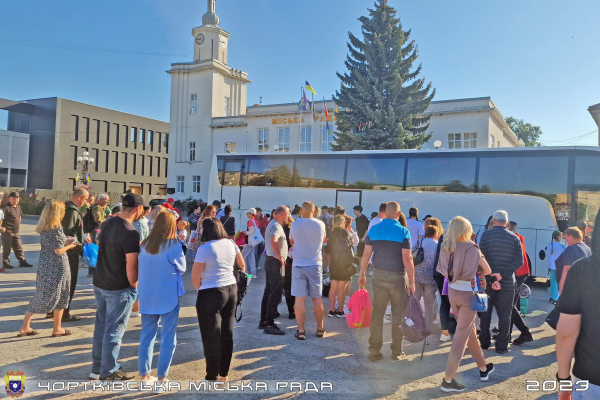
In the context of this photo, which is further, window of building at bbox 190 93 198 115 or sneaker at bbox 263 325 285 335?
window of building at bbox 190 93 198 115

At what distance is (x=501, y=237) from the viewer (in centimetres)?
547

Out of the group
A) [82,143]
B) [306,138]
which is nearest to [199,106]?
[306,138]

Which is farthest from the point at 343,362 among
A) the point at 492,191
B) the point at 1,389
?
the point at 492,191

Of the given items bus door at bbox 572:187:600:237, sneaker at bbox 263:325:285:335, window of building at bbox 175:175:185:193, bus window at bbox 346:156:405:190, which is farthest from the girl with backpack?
window of building at bbox 175:175:185:193

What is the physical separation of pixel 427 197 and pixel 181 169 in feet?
99.1

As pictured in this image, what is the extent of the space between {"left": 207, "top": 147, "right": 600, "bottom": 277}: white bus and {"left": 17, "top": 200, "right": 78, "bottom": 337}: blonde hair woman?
9505 millimetres

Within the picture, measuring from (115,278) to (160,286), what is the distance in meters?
0.61

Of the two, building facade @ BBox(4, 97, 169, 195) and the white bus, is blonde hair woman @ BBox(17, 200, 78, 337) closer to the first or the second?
the white bus

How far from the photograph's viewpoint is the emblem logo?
408 cm

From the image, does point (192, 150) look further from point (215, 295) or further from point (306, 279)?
point (215, 295)

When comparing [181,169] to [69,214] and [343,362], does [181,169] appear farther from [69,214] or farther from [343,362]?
[343,362]

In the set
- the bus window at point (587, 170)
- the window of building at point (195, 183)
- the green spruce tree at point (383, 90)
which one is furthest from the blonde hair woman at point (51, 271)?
the window of building at point (195, 183)

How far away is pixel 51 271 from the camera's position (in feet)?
18.6

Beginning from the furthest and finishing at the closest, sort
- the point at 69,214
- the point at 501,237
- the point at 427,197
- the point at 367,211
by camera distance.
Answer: the point at 367,211 < the point at 427,197 < the point at 69,214 < the point at 501,237
